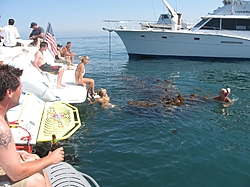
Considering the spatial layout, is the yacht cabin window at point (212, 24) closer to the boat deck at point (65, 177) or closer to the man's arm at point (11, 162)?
the boat deck at point (65, 177)

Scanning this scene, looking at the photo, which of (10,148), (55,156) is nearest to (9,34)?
(55,156)

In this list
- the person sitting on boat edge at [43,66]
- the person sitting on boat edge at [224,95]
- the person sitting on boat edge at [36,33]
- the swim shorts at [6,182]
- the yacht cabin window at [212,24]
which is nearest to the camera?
the swim shorts at [6,182]

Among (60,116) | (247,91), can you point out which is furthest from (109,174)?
(247,91)

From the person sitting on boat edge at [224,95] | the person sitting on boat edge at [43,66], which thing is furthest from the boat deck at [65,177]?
the person sitting on boat edge at [224,95]

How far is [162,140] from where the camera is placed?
24.4ft

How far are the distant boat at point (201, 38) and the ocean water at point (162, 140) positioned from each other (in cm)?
951

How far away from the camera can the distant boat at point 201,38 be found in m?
22.5

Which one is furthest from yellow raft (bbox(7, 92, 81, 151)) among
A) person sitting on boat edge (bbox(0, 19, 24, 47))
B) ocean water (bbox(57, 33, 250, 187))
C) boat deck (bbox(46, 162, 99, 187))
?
person sitting on boat edge (bbox(0, 19, 24, 47))

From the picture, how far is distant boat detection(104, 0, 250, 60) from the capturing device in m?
22.5

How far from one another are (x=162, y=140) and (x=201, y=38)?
55.7 feet

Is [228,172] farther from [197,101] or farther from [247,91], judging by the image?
[247,91]

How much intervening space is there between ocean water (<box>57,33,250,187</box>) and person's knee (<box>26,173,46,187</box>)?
2298 millimetres

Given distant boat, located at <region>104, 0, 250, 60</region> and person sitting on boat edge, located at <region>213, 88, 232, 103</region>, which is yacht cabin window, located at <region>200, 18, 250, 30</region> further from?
person sitting on boat edge, located at <region>213, 88, 232, 103</region>

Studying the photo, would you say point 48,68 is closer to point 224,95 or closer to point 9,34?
point 9,34
